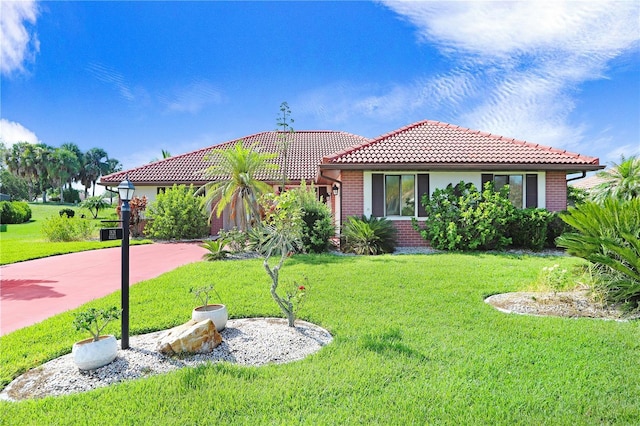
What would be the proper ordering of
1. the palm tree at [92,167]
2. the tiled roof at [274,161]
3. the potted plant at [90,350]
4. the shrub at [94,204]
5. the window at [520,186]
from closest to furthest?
the potted plant at [90,350] → the window at [520,186] → the tiled roof at [274,161] → the shrub at [94,204] → the palm tree at [92,167]

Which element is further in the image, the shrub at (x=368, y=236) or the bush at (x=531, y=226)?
the bush at (x=531, y=226)

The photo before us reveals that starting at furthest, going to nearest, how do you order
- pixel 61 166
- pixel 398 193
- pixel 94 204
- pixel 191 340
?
pixel 61 166 < pixel 94 204 < pixel 398 193 < pixel 191 340

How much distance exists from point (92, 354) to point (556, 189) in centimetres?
1525

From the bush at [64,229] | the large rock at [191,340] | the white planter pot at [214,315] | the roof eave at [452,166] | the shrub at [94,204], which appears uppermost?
the roof eave at [452,166]

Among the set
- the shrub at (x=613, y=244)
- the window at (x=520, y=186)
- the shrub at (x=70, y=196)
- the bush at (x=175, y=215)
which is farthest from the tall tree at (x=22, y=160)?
the shrub at (x=613, y=244)

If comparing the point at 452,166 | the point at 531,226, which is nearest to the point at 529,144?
the point at 531,226

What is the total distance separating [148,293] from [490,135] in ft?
48.2

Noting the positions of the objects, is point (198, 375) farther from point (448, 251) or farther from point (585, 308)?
point (448, 251)

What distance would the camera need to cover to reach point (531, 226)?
1191 centimetres

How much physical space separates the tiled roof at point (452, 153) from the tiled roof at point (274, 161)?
20.0 feet

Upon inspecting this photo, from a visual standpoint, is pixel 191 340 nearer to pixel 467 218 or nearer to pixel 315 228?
pixel 315 228

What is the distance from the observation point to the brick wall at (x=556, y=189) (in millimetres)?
13102

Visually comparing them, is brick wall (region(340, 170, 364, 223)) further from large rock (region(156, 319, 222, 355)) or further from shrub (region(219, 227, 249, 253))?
large rock (region(156, 319, 222, 355))

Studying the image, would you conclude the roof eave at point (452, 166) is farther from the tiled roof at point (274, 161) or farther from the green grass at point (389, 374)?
the green grass at point (389, 374)
